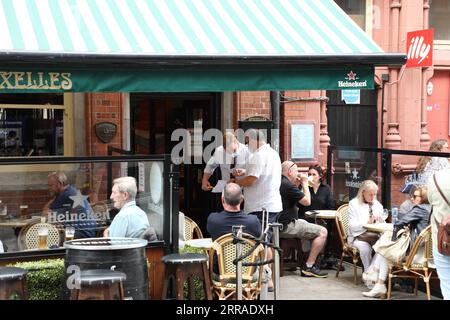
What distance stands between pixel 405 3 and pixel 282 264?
5514mm

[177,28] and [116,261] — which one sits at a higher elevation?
[177,28]

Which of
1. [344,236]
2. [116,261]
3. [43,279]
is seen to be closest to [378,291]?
[344,236]

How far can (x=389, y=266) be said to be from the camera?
763 cm

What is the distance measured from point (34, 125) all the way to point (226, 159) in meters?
2.52

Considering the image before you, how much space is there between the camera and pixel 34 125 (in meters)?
9.35

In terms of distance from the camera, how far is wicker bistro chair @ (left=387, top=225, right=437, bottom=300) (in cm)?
732

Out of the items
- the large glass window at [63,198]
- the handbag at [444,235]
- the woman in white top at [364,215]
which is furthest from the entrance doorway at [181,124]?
the handbag at [444,235]

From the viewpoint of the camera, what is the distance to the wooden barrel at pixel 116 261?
5.55 metres

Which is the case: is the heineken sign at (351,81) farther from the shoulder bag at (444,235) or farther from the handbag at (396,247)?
the handbag at (396,247)

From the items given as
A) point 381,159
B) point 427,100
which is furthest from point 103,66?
point 427,100

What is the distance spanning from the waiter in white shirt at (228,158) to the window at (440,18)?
5.29 m

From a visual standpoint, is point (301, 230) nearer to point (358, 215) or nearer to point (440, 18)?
point (358, 215)

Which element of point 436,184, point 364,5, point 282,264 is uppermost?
point 364,5

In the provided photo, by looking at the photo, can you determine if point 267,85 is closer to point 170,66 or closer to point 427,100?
point 170,66
